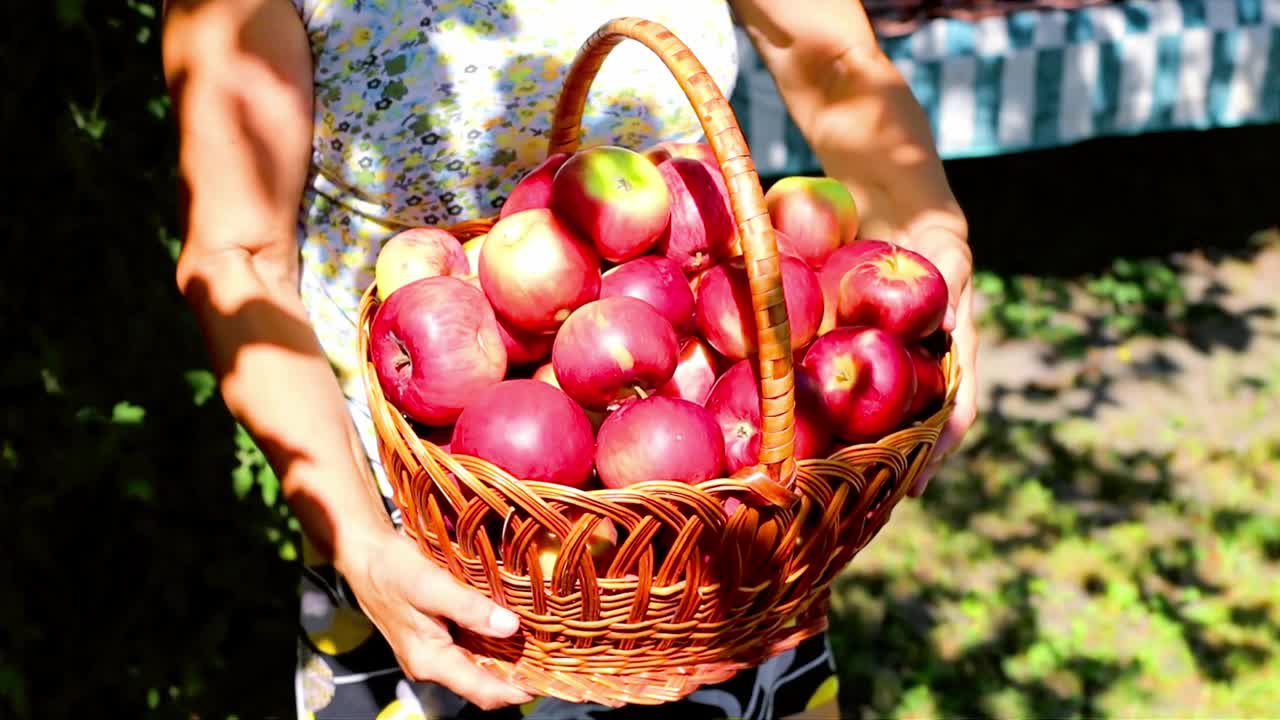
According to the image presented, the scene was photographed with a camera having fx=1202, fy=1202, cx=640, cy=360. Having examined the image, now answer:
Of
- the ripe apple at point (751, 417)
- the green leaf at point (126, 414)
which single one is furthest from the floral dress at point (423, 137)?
the green leaf at point (126, 414)

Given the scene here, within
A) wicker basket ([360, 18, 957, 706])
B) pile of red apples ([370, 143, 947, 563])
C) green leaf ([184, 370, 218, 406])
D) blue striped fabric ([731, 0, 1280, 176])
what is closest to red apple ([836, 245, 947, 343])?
pile of red apples ([370, 143, 947, 563])

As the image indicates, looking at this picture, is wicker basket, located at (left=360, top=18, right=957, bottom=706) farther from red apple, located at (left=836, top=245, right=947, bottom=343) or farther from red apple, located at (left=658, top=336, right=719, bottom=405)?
red apple, located at (left=658, top=336, right=719, bottom=405)

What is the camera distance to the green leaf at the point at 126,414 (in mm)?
2369

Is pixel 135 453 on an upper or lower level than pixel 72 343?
lower

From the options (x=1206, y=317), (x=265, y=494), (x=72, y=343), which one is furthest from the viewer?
(x=1206, y=317)

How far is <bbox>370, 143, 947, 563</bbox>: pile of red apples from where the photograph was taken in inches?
54.7

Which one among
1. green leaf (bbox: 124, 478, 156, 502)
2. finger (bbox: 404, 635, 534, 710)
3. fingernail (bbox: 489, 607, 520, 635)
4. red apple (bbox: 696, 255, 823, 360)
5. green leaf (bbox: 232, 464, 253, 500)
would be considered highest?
red apple (bbox: 696, 255, 823, 360)

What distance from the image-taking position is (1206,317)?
497cm

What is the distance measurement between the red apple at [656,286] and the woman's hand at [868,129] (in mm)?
424

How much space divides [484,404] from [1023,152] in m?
5.56

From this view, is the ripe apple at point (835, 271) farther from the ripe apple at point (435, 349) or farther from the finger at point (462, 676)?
the finger at point (462, 676)

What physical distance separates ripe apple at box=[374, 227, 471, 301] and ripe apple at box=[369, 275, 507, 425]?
0.24 feet

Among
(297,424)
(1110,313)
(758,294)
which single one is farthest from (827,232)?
→ (1110,313)

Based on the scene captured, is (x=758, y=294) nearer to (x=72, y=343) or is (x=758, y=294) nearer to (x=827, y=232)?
(x=827, y=232)
